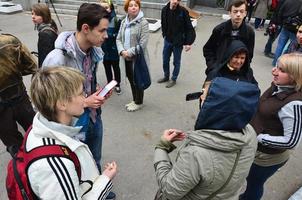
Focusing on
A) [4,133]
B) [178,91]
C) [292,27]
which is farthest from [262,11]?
[4,133]

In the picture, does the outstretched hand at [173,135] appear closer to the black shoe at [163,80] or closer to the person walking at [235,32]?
the person walking at [235,32]

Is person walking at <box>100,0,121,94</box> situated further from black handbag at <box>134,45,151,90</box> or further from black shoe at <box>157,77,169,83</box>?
black shoe at <box>157,77,169,83</box>

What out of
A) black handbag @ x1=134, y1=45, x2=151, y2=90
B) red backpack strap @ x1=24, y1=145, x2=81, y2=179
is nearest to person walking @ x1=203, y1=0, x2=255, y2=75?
black handbag @ x1=134, y1=45, x2=151, y2=90

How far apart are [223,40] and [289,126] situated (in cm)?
187

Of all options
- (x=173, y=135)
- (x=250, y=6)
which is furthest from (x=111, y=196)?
(x=250, y=6)

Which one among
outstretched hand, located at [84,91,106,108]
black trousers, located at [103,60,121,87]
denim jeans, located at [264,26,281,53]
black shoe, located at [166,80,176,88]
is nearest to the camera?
outstretched hand, located at [84,91,106,108]

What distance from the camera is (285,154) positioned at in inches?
96.5

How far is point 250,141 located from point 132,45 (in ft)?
10.3

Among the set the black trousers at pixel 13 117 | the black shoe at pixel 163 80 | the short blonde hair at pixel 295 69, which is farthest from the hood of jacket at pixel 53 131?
the black shoe at pixel 163 80

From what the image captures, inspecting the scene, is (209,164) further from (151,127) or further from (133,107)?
(133,107)

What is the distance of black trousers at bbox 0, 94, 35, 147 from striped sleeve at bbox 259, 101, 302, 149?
99.6 inches

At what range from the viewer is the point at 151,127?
4.41 meters

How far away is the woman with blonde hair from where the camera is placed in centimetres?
212

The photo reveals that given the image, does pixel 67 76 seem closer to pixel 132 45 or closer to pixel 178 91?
pixel 132 45
